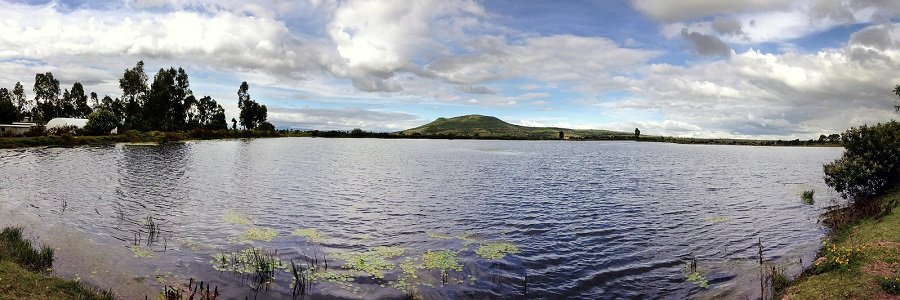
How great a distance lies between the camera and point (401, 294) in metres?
20.8

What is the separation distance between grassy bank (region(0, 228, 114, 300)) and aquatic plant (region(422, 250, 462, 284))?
573 inches

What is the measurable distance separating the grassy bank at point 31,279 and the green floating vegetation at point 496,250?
18.9 metres

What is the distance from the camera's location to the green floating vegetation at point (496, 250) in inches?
1089

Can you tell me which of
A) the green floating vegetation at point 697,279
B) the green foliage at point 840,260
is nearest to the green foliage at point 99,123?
the green floating vegetation at point 697,279

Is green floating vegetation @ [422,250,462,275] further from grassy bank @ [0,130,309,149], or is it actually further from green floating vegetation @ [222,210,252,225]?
grassy bank @ [0,130,309,149]

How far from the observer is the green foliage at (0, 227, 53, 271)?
2012cm

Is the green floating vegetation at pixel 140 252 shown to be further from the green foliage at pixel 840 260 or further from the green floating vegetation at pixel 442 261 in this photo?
the green foliage at pixel 840 260

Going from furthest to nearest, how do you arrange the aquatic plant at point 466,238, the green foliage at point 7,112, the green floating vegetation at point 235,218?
the green foliage at point 7,112 → the green floating vegetation at point 235,218 → the aquatic plant at point 466,238

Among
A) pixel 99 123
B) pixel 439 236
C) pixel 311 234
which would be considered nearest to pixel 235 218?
pixel 311 234

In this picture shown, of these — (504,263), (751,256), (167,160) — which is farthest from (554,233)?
(167,160)

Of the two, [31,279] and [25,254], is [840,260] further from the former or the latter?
[25,254]

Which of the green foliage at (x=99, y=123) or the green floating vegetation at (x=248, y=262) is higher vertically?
the green foliage at (x=99, y=123)

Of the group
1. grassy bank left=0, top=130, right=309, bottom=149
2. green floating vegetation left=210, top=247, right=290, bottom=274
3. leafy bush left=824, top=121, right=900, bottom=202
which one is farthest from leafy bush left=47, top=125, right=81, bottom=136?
leafy bush left=824, top=121, right=900, bottom=202

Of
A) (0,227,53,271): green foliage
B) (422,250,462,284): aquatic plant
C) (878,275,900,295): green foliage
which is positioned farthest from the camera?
(422,250,462,284): aquatic plant
